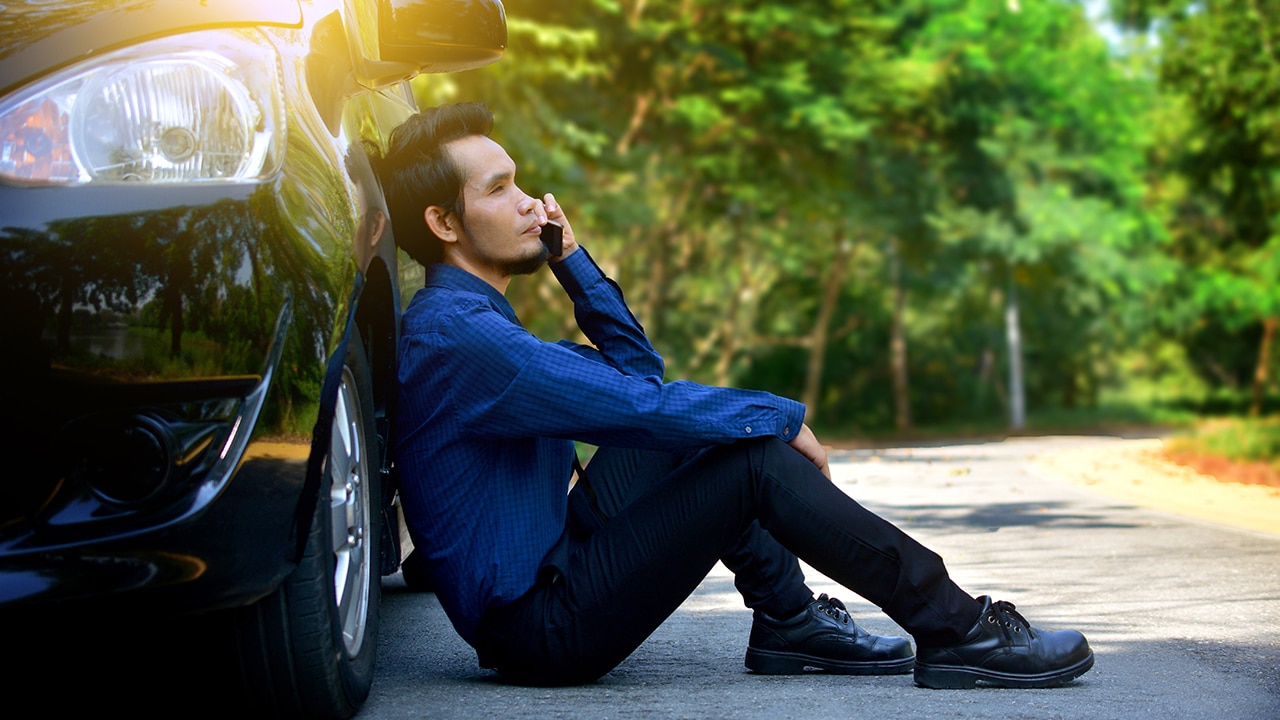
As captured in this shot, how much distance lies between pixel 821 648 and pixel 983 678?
449mm

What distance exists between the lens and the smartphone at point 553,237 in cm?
383

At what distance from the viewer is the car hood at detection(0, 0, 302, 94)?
2467 mm

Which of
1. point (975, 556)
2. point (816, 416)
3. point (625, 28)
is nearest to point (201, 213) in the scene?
point (975, 556)

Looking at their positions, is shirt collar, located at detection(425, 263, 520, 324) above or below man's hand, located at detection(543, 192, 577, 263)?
below

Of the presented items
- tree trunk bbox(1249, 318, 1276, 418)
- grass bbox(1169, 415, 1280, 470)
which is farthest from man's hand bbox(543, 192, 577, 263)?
tree trunk bbox(1249, 318, 1276, 418)

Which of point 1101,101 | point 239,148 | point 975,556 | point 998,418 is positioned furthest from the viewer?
point 998,418

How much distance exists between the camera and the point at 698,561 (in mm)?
3361

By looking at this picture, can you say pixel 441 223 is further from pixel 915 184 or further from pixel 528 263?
pixel 915 184

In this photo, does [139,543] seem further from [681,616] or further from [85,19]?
[681,616]

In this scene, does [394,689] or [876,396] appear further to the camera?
[876,396]

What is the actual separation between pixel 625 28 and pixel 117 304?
1659 centimetres

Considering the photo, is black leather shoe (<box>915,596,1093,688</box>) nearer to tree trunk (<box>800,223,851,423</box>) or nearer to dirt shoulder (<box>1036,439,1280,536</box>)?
dirt shoulder (<box>1036,439,1280,536</box>)

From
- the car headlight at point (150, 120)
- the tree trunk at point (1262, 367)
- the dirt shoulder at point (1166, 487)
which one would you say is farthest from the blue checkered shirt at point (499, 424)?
the tree trunk at point (1262, 367)

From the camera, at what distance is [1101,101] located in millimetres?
32375
